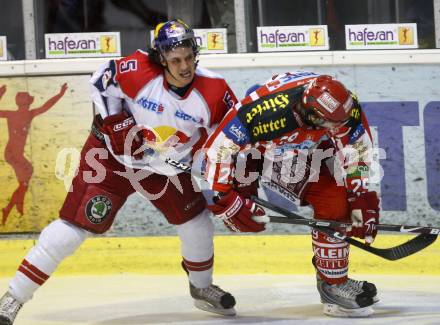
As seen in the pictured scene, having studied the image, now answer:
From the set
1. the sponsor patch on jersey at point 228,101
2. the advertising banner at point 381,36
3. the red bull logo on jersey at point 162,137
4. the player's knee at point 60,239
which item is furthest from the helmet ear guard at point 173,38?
the advertising banner at point 381,36

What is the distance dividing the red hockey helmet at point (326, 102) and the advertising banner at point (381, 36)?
1844 mm

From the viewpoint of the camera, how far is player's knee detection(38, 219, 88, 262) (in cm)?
430

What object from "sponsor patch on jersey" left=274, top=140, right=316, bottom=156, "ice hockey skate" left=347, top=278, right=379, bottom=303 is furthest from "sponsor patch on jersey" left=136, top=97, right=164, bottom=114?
"ice hockey skate" left=347, top=278, right=379, bottom=303

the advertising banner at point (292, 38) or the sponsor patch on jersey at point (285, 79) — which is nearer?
the sponsor patch on jersey at point (285, 79)

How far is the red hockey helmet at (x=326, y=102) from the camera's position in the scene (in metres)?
4.01

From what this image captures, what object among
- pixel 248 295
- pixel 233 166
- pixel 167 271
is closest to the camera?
pixel 233 166

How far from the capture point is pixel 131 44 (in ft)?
20.0

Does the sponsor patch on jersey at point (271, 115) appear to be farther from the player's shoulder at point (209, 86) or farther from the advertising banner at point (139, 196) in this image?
the advertising banner at point (139, 196)

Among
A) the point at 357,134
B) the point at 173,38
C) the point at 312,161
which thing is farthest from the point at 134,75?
the point at 357,134

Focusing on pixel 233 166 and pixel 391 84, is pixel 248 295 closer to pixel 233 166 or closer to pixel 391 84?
pixel 233 166

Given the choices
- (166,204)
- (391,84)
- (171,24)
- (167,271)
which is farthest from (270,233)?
(171,24)

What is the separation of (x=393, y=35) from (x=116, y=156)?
207 centimetres

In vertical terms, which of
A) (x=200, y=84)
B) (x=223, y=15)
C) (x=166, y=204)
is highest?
(x=223, y=15)

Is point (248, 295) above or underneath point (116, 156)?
underneath
